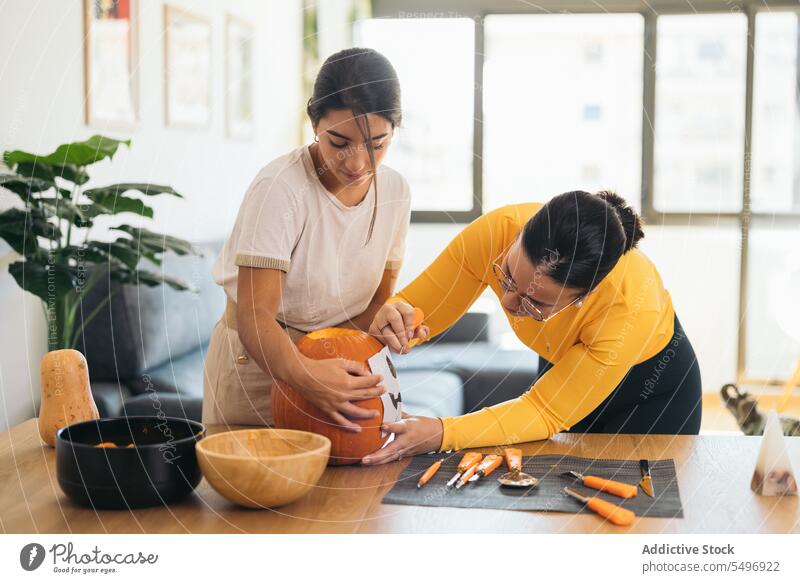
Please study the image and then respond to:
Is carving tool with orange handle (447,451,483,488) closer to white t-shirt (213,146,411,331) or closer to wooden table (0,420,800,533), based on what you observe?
wooden table (0,420,800,533)

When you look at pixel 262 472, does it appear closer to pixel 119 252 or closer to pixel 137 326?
pixel 119 252

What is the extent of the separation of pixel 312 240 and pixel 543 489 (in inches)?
22.5

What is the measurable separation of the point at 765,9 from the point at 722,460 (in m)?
4.15

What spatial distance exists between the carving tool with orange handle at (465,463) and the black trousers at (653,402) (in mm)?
487

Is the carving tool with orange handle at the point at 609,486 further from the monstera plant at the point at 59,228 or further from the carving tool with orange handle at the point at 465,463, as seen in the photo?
the monstera plant at the point at 59,228

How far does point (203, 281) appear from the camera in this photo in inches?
117

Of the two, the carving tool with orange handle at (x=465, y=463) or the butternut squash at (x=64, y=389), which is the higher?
the butternut squash at (x=64, y=389)

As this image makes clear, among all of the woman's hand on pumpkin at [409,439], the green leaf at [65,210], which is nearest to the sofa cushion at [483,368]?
the green leaf at [65,210]

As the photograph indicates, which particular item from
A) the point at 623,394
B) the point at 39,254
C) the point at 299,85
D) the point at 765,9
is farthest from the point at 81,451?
the point at 765,9

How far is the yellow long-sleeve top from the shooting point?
52.1 inches

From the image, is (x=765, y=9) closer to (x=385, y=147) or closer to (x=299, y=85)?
(x=299, y=85)

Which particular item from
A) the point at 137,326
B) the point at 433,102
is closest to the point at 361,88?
the point at 137,326

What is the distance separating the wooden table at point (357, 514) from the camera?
1013 millimetres

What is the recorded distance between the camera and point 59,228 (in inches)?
85.4
